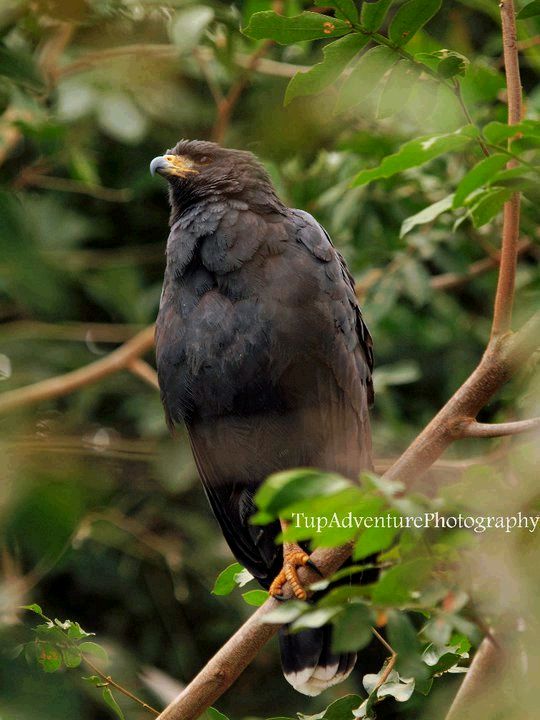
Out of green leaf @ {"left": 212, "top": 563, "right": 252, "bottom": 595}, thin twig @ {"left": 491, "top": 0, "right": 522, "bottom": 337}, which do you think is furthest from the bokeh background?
green leaf @ {"left": 212, "top": 563, "right": 252, "bottom": 595}

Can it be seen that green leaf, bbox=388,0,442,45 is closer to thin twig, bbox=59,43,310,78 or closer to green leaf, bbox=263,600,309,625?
green leaf, bbox=263,600,309,625

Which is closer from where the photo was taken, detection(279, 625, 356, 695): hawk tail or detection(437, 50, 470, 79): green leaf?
detection(437, 50, 470, 79): green leaf

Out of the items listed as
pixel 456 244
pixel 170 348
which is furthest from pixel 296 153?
pixel 170 348

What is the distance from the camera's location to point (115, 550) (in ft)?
19.4

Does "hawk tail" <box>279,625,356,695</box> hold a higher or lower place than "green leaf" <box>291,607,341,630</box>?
lower

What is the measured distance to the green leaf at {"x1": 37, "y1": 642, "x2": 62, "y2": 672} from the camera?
2.63 meters

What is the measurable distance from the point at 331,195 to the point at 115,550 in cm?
263

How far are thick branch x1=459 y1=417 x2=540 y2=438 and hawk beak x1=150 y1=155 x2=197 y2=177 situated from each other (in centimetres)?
203

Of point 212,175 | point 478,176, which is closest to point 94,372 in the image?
point 212,175

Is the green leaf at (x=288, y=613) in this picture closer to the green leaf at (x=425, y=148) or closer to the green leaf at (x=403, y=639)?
the green leaf at (x=403, y=639)

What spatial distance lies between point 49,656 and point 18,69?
78.0 inches

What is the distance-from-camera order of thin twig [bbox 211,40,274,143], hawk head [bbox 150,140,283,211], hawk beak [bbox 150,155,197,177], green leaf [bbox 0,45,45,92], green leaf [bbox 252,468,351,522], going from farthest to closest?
thin twig [bbox 211,40,274,143], hawk beak [bbox 150,155,197,177], hawk head [bbox 150,140,283,211], green leaf [bbox 0,45,45,92], green leaf [bbox 252,468,351,522]

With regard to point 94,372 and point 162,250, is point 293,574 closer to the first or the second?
point 94,372

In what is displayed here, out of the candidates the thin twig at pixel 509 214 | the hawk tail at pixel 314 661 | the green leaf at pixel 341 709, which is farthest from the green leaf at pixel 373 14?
the hawk tail at pixel 314 661
